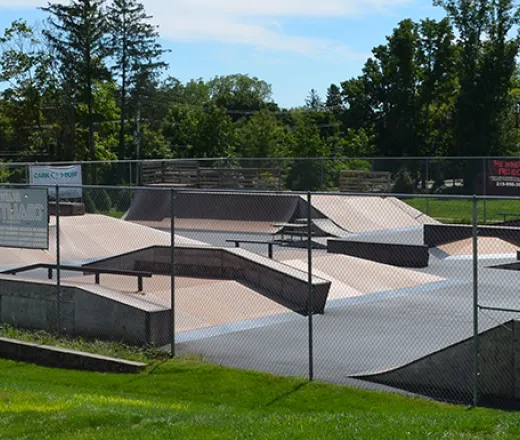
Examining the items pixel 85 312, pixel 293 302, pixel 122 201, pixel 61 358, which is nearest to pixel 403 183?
pixel 122 201

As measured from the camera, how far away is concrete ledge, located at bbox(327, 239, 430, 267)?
2111cm

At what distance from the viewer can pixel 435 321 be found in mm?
14055

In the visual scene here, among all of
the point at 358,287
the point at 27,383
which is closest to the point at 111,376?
the point at 27,383

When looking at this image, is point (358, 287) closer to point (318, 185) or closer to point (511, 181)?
point (511, 181)

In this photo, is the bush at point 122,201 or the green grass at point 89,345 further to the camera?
the bush at point 122,201

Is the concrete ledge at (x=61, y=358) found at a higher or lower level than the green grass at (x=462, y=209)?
lower

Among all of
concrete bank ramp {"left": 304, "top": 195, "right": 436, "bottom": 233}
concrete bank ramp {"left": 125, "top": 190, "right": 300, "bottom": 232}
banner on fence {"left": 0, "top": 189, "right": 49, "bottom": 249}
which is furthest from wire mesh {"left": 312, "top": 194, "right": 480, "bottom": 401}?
banner on fence {"left": 0, "top": 189, "right": 49, "bottom": 249}

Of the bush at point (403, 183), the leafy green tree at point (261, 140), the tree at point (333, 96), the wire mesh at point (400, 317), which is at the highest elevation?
the tree at point (333, 96)

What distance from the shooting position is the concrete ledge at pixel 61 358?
11.5 m

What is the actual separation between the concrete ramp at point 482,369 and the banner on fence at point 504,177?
22255 millimetres

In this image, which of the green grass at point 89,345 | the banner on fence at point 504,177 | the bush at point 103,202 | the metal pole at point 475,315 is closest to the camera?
the metal pole at point 475,315

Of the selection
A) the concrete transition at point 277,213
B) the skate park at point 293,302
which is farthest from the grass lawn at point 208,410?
the concrete transition at point 277,213

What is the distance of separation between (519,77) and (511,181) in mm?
37546

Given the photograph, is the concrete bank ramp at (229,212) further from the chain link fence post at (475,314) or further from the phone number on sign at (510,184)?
the chain link fence post at (475,314)
